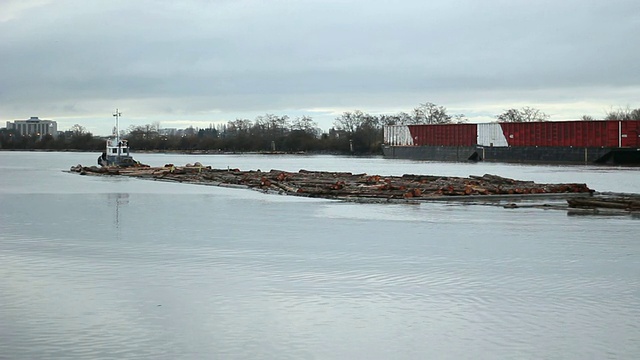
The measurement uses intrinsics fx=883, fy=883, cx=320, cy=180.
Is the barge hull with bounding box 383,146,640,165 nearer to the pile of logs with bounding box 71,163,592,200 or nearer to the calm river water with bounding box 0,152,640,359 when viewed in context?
the pile of logs with bounding box 71,163,592,200

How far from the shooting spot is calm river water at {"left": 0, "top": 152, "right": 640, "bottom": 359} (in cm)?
1044

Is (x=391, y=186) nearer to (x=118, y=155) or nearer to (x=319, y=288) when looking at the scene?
(x=319, y=288)

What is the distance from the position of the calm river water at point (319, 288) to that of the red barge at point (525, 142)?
8075 cm

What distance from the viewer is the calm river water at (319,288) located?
34.2 feet

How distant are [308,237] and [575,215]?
11.0m

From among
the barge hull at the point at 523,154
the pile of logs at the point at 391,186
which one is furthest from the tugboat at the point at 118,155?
the barge hull at the point at 523,154

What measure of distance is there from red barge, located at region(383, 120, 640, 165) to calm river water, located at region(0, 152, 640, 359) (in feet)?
265

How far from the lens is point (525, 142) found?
118 m

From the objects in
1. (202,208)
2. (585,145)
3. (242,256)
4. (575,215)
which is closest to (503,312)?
(242,256)

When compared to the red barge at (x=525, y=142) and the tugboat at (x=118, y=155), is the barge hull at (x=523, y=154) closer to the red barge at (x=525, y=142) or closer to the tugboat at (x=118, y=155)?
the red barge at (x=525, y=142)

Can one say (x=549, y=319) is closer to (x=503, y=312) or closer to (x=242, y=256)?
(x=503, y=312)

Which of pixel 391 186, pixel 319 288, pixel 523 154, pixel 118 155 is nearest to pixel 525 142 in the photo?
pixel 523 154

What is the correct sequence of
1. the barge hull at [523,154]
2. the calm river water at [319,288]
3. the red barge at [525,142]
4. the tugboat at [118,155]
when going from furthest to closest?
1. the red barge at [525,142]
2. the barge hull at [523,154]
3. the tugboat at [118,155]
4. the calm river water at [319,288]

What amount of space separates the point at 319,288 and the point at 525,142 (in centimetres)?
10729
